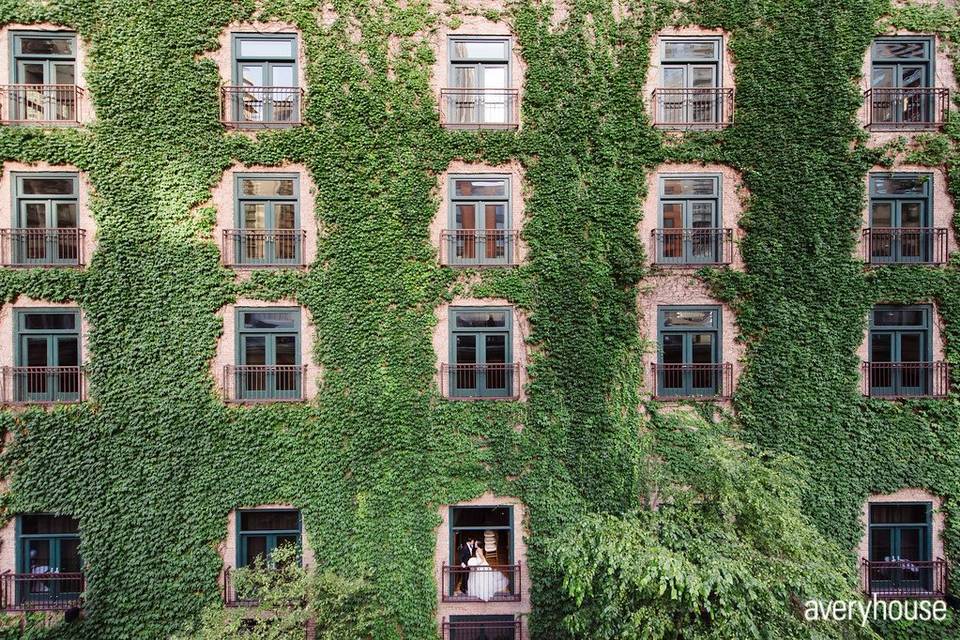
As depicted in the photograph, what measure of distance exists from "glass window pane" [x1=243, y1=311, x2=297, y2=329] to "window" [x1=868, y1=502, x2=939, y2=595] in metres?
14.4

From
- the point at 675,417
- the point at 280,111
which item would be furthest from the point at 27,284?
the point at 675,417

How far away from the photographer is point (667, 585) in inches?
281

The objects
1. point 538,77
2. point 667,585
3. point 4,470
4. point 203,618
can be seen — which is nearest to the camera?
point 667,585

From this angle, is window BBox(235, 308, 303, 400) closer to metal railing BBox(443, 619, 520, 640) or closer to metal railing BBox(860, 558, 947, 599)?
metal railing BBox(443, 619, 520, 640)

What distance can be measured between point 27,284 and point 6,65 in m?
5.18

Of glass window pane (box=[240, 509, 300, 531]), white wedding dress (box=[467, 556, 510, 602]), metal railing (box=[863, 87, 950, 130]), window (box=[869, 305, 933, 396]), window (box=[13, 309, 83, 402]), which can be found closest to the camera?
window (box=[13, 309, 83, 402])

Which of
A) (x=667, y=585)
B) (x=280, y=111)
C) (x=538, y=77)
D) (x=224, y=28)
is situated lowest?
(x=667, y=585)

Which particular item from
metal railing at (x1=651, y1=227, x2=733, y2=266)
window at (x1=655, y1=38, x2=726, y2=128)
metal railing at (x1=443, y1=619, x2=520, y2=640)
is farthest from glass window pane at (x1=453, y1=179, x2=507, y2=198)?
metal railing at (x1=443, y1=619, x2=520, y2=640)

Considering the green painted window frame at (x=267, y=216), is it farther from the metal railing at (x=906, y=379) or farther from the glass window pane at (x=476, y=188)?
the metal railing at (x=906, y=379)

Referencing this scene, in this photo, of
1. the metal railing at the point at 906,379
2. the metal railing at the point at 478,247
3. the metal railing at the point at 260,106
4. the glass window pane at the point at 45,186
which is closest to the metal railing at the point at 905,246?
the metal railing at the point at 906,379

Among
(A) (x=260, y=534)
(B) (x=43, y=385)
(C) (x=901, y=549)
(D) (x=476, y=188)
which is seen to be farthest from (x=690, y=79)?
(B) (x=43, y=385)

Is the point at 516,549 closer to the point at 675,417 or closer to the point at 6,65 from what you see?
the point at 675,417

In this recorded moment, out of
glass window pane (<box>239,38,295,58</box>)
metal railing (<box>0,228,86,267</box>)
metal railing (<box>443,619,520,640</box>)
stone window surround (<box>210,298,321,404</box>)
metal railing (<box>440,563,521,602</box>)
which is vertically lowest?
metal railing (<box>443,619,520,640</box>)

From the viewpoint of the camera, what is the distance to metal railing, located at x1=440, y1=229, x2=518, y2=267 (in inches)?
436
